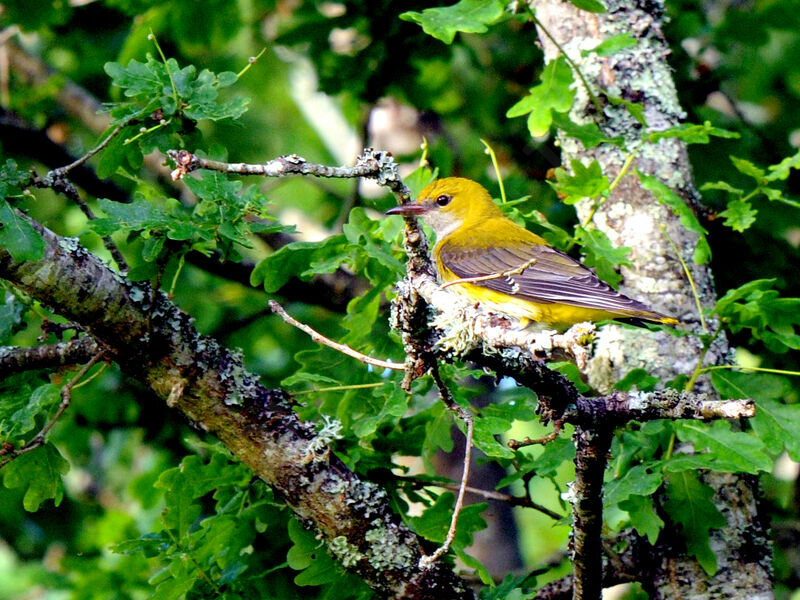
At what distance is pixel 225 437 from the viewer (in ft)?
11.1

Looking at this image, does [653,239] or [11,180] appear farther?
[653,239]

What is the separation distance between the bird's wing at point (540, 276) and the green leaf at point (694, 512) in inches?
25.7

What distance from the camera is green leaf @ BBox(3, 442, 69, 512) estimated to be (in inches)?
133

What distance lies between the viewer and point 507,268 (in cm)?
468

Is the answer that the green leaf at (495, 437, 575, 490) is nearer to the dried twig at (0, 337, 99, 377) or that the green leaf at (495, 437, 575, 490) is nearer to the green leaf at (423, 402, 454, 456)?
the green leaf at (423, 402, 454, 456)

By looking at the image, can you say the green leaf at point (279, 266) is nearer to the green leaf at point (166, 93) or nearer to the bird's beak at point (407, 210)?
the bird's beak at point (407, 210)

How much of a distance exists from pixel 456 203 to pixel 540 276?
46.1 inches

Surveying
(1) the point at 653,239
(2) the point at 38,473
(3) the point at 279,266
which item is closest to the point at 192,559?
(2) the point at 38,473

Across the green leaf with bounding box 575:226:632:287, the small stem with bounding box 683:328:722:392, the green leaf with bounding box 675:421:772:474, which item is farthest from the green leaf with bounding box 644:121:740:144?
the green leaf with bounding box 675:421:772:474

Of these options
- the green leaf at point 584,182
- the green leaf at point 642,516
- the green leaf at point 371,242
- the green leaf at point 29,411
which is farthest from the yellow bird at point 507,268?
the green leaf at point 29,411

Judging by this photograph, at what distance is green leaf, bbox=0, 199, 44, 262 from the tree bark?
7.33 feet

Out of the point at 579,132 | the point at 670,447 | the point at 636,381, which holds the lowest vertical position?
the point at 670,447

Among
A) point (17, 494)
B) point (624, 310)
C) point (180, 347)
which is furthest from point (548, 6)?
point (17, 494)

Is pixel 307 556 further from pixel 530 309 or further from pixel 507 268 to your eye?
pixel 507 268
